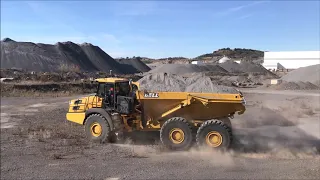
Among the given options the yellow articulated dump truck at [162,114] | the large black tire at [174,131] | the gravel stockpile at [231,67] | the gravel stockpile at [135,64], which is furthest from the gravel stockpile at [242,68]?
the large black tire at [174,131]

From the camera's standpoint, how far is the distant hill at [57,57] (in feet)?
202

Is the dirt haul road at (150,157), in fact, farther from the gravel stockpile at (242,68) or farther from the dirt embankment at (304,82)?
the gravel stockpile at (242,68)

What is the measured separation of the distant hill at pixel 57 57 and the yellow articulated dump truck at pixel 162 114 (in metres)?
45.7

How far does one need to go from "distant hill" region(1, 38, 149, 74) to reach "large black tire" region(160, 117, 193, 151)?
4736 cm

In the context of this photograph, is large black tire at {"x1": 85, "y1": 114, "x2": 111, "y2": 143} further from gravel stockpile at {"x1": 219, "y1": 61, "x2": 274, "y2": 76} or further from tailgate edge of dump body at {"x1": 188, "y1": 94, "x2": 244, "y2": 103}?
gravel stockpile at {"x1": 219, "y1": 61, "x2": 274, "y2": 76}

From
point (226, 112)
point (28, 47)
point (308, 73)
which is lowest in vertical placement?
point (226, 112)

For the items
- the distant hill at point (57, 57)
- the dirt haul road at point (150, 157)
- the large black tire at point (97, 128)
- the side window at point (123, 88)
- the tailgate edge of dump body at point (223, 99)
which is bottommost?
the dirt haul road at point (150, 157)

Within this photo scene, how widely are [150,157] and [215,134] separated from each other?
2.11 m

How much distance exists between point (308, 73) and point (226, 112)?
31.5 m

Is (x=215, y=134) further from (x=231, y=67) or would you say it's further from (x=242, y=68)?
(x=242, y=68)

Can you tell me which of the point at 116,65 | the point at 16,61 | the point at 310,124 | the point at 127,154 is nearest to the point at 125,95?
the point at 127,154

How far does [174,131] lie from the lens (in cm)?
1089

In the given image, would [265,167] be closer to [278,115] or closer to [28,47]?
[278,115]

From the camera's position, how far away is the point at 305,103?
77.9 ft
